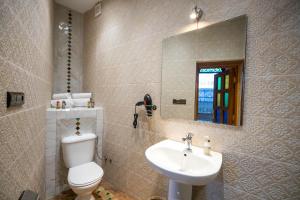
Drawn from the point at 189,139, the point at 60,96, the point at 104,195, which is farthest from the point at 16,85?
the point at 104,195

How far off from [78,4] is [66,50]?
2.28 ft

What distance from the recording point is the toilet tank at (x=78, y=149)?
1.86 metres

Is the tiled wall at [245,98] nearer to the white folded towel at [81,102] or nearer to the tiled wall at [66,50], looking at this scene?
the white folded towel at [81,102]

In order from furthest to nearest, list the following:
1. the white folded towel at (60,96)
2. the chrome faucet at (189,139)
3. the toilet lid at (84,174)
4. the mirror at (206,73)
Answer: the white folded towel at (60,96)
the toilet lid at (84,174)
the chrome faucet at (189,139)
the mirror at (206,73)

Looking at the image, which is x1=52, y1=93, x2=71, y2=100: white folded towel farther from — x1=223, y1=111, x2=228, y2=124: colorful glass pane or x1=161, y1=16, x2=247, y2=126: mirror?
x1=223, y1=111, x2=228, y2=124: colorful glass pane

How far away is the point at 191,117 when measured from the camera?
1361 millimetres

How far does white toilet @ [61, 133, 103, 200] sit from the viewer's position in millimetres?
1529

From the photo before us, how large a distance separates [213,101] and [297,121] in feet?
1.65

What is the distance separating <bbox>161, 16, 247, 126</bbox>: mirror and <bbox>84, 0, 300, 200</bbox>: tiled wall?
6 centimetres

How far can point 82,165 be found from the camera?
1876 millimetres

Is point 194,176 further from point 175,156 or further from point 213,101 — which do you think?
point 213,101

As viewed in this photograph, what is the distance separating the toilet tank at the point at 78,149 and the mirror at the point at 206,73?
1.12 m

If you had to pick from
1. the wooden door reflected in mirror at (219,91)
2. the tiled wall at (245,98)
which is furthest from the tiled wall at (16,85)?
the wooden door reflected in mirror at (219,91)

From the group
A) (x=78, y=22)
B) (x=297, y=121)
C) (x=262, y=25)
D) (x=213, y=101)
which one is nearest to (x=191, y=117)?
(x=213, y=101)
